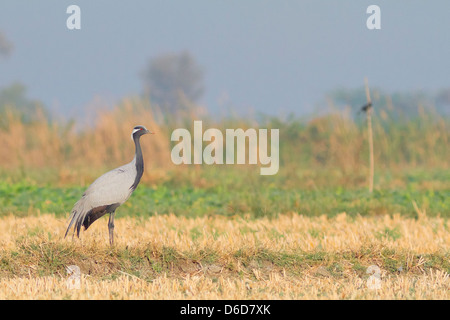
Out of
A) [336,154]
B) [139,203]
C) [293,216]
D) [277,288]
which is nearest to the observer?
[277,288]

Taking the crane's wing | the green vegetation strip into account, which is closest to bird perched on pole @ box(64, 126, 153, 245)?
the crane's wing

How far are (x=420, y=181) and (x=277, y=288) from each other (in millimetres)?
9554

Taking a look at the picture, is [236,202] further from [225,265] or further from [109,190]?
[109,190]

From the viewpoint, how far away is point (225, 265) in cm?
607

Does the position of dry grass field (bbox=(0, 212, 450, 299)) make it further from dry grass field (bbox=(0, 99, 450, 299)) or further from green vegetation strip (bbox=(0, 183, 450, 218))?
green vegetation strip (bbox=(0, 183, 450, 218))

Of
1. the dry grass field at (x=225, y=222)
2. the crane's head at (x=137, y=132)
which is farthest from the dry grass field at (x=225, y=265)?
the crane's head at (x=137, y=132)

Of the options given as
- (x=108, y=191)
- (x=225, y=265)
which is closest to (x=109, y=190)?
(x=108, y=191)

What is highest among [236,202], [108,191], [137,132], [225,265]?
[137,132]

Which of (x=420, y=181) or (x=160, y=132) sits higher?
(x=160, y=132)

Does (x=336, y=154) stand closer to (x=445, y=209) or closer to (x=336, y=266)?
(x=445, y=209)

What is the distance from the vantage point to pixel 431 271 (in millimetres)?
5883

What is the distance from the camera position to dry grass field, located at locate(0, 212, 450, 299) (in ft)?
16.7
